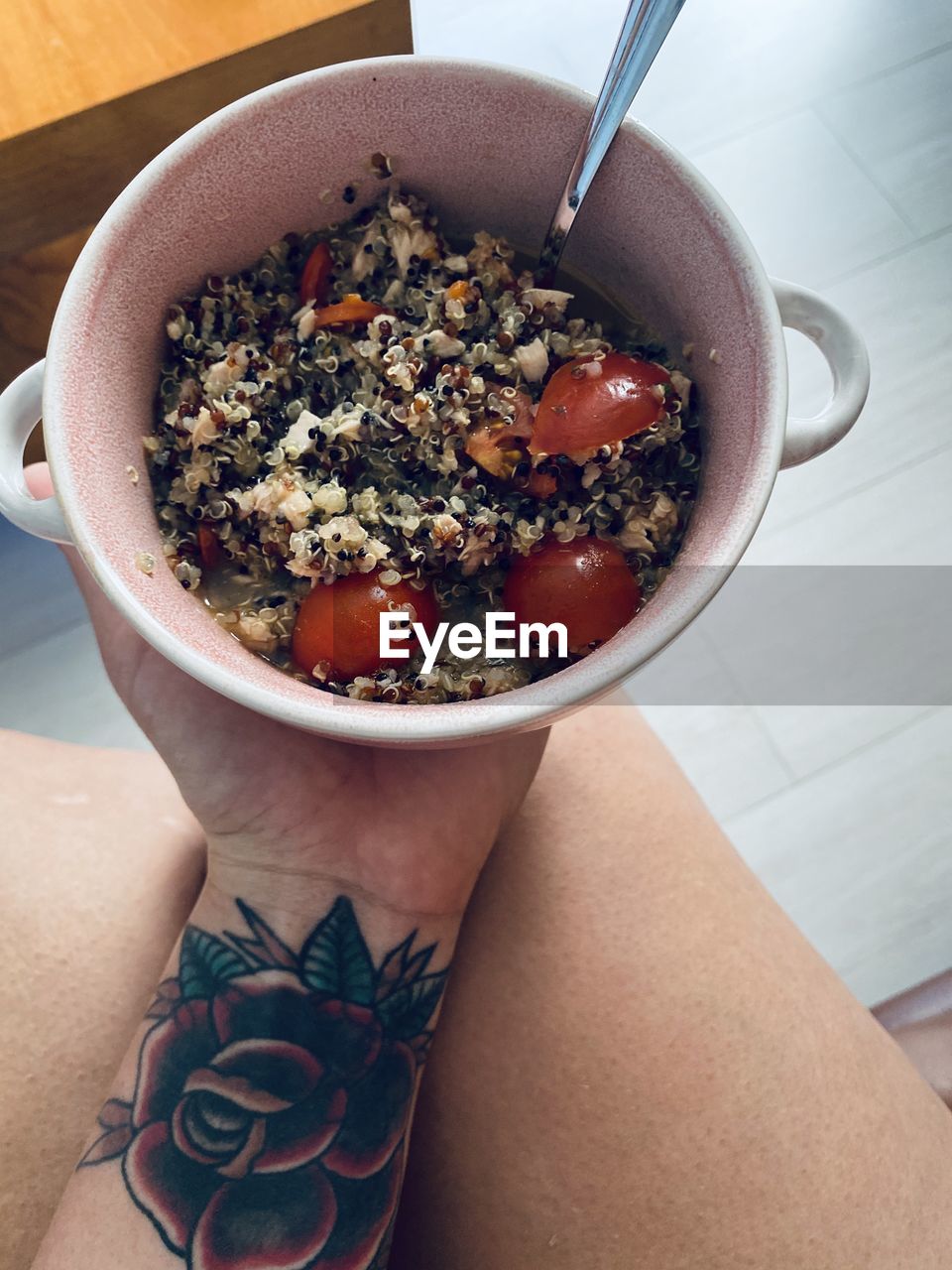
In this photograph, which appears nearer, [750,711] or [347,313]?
[347,313]

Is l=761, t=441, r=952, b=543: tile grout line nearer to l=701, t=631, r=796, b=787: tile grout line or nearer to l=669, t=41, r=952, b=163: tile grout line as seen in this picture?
l=701, t=631, r=796, b=787: tile grout line

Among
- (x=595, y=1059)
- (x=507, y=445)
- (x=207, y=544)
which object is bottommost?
(x=595, y=1059)

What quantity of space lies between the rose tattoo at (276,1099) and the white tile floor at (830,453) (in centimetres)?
64

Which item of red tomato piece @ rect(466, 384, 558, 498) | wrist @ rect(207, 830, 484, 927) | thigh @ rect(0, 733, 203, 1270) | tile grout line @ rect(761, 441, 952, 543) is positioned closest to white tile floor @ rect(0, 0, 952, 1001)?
tile grout line @ rect(761, 441, 952, 543)

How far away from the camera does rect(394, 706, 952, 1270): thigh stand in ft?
2.27

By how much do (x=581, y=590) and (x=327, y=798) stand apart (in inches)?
10.5

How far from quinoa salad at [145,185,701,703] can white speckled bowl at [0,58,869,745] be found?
1.0 inches

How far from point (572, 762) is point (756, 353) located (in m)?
0.39

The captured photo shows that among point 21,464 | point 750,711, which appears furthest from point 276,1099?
point 750,711

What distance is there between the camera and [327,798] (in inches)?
29.8

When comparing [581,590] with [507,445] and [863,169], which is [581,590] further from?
[863,169]

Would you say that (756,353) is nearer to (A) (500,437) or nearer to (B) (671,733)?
(A) (500,437)

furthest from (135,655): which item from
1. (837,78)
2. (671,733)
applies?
(837,78)

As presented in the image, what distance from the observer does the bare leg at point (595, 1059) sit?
69 centimetres
